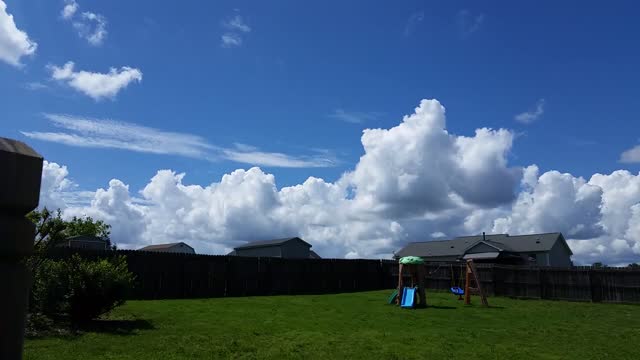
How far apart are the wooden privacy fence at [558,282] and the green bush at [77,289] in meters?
21.8

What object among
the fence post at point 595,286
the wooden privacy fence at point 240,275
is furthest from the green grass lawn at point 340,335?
the fence post at point 595,286

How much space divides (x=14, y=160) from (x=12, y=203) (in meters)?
0.10

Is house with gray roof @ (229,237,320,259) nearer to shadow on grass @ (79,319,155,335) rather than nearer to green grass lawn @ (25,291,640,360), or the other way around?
green grass lawn @ (25,291,640,360)

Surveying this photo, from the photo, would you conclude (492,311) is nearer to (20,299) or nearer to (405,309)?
(405,309)

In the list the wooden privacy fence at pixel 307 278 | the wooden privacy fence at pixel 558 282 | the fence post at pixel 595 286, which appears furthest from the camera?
the fence post at pixel 595 286

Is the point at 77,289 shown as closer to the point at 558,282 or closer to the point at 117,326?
the point at 117,326

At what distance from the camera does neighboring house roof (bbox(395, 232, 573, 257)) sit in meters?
53.0

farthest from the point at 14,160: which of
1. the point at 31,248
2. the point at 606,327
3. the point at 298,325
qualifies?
the point at 606,327

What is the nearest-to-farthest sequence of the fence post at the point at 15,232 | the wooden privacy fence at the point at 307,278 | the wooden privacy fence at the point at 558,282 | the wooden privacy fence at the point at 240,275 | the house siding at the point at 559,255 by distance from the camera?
1. the fence post at the point at 15,232
2. the wooden privacy fence at the point at 240,275
3. the wooden privacy fence at the point at 307,278
4. the wooden privacy fence at the point at 558,282
5. the house siding at the point at 559,255

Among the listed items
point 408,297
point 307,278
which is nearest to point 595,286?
point 408,297

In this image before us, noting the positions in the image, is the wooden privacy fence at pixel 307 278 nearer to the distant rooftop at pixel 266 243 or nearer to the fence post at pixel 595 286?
the fence post at pixel 595 286

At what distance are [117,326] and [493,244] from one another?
145ft

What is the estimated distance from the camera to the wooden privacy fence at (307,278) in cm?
2486

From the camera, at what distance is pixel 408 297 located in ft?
71.5
